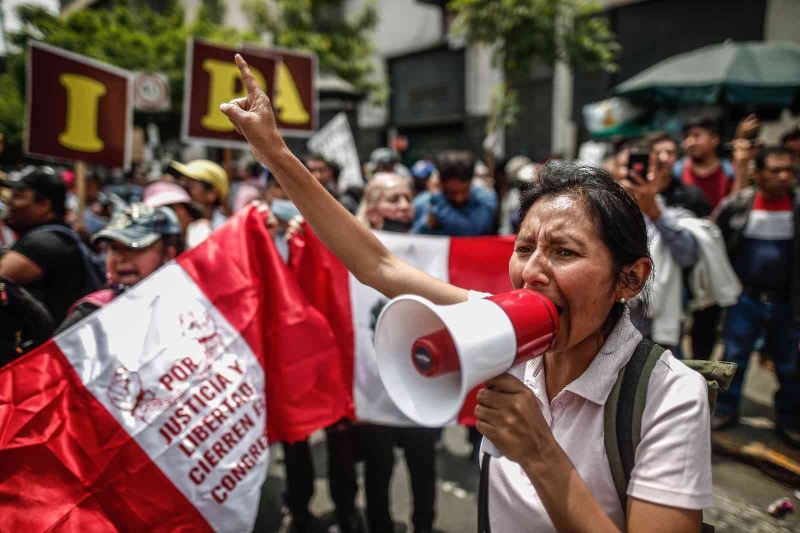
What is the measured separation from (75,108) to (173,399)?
3196 mm

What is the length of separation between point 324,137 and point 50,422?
6.11m

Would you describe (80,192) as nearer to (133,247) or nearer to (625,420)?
(133,247)

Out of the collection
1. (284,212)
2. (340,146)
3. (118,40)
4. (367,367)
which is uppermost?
(118,40)

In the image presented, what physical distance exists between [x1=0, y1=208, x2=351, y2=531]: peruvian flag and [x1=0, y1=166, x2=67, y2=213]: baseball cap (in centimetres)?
124

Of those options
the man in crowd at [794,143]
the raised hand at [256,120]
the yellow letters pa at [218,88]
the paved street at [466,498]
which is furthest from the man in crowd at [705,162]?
the raised hand at [256,120]

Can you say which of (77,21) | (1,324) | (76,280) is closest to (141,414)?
(1,324)

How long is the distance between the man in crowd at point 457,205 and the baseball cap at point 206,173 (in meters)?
1.61

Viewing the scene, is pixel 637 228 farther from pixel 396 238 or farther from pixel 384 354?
pixel 396 238

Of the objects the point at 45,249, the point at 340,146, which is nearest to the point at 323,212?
the point at 45,249

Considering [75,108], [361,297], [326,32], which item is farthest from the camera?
[326,32]

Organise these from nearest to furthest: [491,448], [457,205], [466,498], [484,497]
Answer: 1. [491,448]
2. [484,497]
3. [466,498]
4. [457,205]

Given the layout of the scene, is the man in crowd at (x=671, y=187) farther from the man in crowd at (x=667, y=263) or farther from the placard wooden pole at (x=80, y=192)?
the placard wooden pole at (x=80, y=192)

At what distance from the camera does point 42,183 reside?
2971 mm

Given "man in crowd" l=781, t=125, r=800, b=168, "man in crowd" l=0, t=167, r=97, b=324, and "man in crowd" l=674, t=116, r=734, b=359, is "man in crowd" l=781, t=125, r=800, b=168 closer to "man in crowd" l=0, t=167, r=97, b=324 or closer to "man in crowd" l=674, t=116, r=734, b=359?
"man in crowd" l=674, t=116, r=734, b=359
